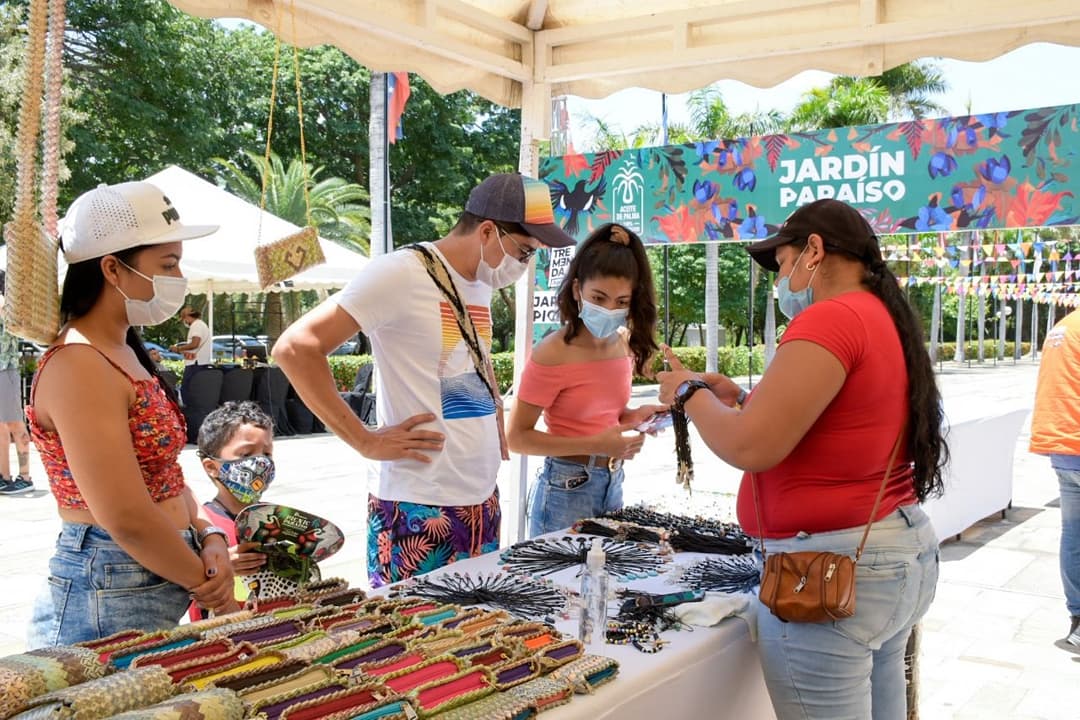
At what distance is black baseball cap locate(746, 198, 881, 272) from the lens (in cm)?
191

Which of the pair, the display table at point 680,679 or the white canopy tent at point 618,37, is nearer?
the display table at point 680,679

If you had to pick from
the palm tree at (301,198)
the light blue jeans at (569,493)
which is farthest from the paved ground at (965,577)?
the palm tree at (301,198)

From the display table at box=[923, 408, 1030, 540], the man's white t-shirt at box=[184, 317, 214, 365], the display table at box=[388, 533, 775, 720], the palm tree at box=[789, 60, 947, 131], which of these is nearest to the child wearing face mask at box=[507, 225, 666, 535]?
the display table at box=[388, 533, 775, 720]

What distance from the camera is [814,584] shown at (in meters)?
1.78

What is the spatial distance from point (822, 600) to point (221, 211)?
10589mm

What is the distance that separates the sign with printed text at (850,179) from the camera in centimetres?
364

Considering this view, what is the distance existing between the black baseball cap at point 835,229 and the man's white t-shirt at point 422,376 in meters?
0.90

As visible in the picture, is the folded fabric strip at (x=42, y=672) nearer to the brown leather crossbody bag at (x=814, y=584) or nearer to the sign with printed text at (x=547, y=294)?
the brown leather crossbody bag at (x=814, y=584)

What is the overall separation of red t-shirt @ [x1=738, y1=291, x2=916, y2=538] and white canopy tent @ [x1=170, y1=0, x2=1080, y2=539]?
7.21ft

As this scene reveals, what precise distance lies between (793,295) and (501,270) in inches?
33.0

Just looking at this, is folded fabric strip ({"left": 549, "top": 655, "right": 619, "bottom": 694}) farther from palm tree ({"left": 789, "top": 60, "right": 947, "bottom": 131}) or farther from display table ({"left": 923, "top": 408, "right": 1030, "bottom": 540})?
palm tree ({"left": 789, "top": 60, "right": 947, "bottom": 131})

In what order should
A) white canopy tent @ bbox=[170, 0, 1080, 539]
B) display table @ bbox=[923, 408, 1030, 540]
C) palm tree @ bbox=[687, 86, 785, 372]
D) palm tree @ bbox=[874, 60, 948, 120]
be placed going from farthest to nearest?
palm tree @ bbox=[874, 60, 948, 120], palm tree @ bbox=[687, 86, 785, 372], display table @ bbox=[923, 408, 1030, 540], white canopy tent @ bbox=[170, 0, 1080, 539]

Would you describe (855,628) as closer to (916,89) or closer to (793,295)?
(793,295)

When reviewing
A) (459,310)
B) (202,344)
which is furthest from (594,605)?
(202,344)
